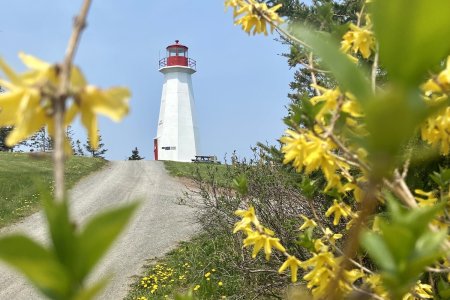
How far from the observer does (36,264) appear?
30cm

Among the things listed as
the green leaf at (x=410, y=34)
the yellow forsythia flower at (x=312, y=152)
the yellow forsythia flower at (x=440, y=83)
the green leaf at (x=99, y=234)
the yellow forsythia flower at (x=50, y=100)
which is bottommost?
the green leaf at (x=99, y=234)

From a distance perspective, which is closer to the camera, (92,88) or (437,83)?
(92,88)

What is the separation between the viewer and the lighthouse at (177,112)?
25.1 meters

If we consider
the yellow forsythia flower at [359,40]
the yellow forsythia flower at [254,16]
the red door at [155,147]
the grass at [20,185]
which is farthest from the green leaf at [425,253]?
the red door at [155,147]

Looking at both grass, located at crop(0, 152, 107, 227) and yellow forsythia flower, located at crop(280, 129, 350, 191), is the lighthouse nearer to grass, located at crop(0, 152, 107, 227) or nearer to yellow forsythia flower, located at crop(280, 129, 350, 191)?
grass, located at crop(0, 152, 107, 227)

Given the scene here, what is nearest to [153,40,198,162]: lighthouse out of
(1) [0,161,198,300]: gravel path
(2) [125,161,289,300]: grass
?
(1) [0,161,198,300]: gravel path

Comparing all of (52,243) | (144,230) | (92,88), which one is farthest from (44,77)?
(144,230)

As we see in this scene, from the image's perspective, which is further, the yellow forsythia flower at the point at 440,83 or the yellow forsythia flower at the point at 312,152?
the yellow forsythia flower at the point at 312,152

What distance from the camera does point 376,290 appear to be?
1141mm

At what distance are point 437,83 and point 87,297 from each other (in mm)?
935

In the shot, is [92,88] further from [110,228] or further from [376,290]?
[376,290]

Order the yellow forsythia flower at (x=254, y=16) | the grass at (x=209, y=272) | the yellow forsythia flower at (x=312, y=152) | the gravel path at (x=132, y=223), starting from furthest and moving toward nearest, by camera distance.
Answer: the gravel path at (x=132, y=223) < the grass at (x=209, y=272) < the yellow forsythia flower at (x=254, y=16) < the yellow forsythia flower at (x=312, y=152)

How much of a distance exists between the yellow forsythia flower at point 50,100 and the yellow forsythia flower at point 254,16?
1.68 metres

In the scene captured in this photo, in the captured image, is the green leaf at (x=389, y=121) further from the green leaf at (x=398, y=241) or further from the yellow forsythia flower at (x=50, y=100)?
the yellow forsythia flower at (x=50, y=100)
